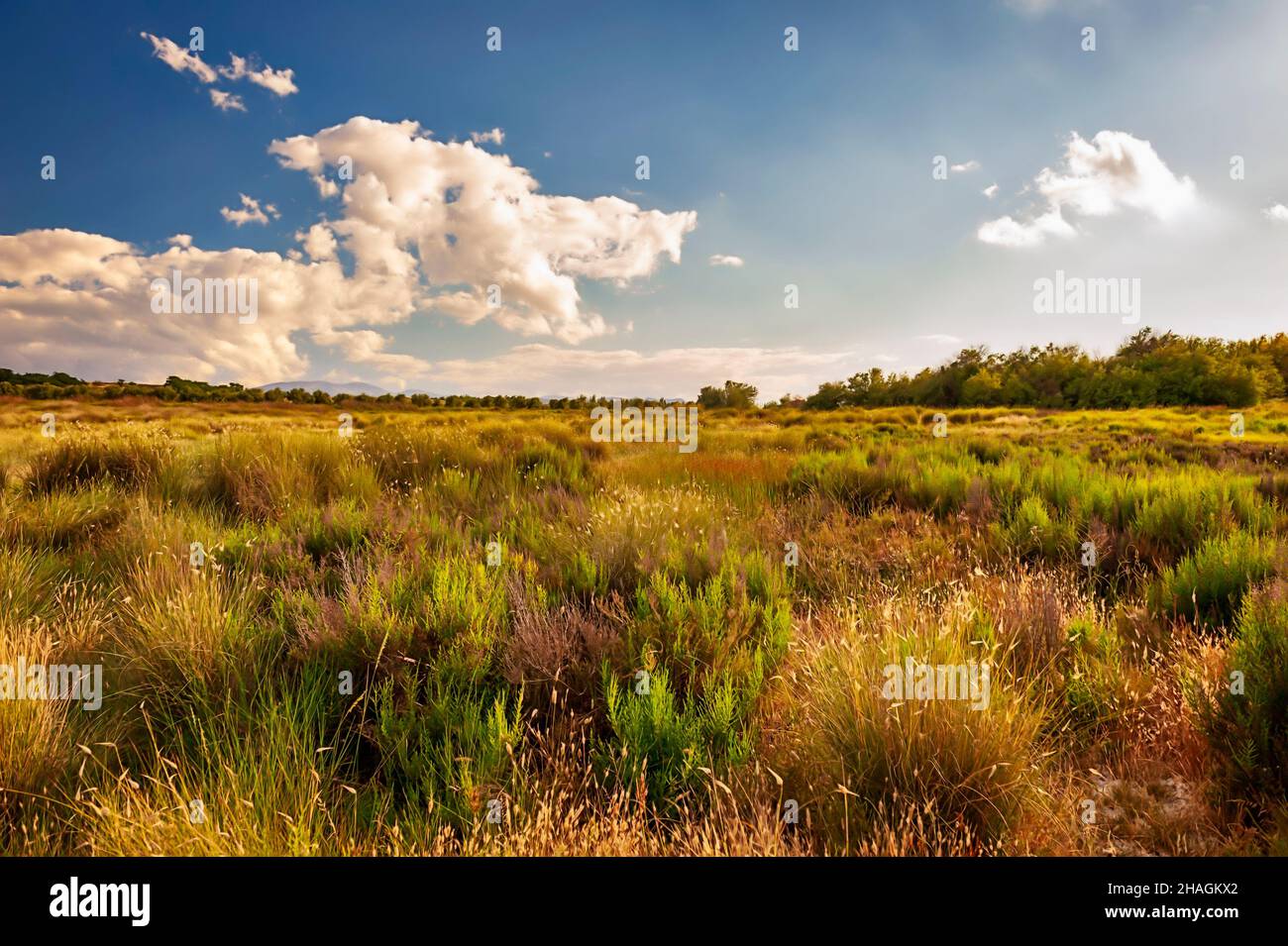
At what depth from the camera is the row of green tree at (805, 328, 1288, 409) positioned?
4084 centimetres

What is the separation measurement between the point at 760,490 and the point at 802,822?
6355 mm

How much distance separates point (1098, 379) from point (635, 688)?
5867cm

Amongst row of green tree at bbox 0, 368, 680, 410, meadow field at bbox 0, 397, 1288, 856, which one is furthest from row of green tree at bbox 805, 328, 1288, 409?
meadow field at bbox 0, 397, 1288, 856

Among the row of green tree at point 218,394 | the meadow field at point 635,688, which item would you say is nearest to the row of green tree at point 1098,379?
the row of green tree at point 218,394

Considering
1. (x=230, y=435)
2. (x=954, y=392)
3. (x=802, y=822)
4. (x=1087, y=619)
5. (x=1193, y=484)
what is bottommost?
(x=802, y=822)

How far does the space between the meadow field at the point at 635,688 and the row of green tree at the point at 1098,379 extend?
47636 millimetres

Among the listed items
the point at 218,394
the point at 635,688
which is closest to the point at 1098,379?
the point at 635,688

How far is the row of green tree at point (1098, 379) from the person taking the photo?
1608 inches

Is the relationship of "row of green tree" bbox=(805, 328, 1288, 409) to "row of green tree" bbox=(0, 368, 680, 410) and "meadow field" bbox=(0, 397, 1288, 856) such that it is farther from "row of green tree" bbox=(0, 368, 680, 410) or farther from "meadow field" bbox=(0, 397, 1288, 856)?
"meadow field" bbox=(0, 397, 1288, 856)
